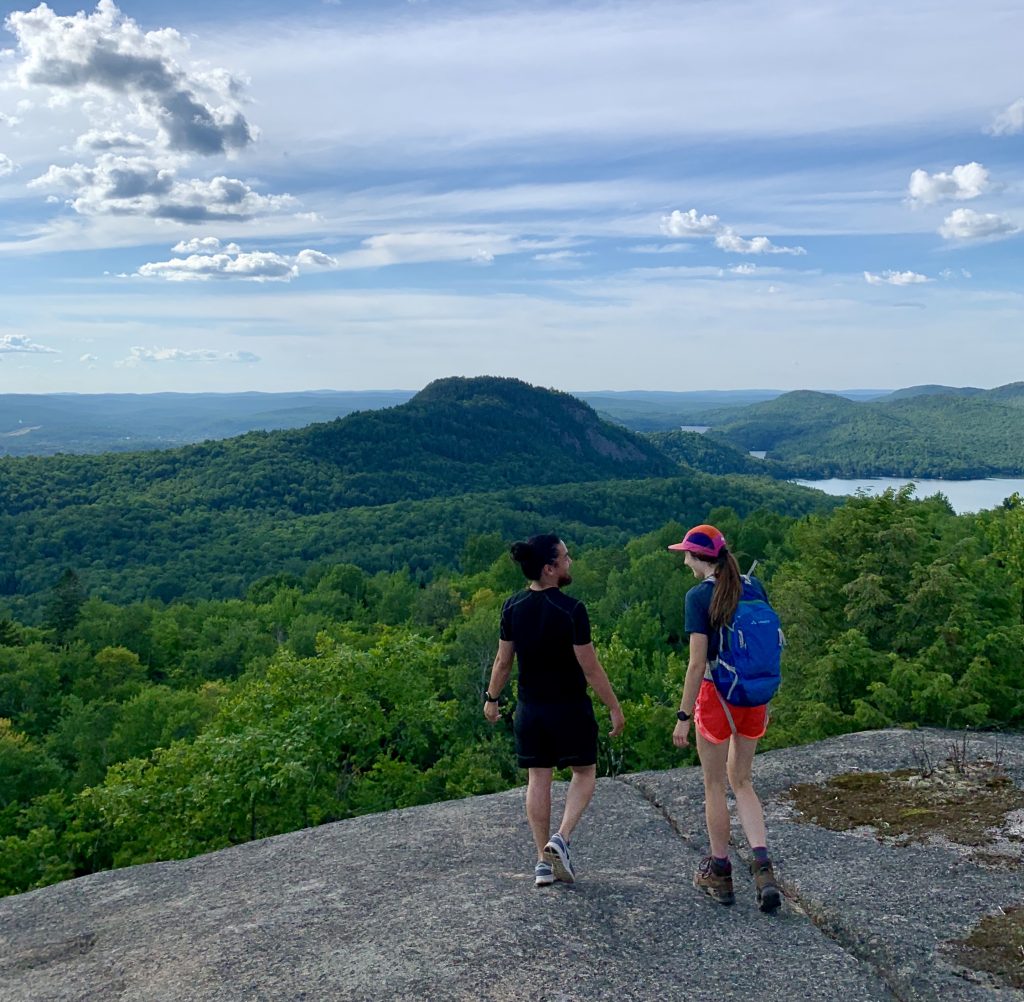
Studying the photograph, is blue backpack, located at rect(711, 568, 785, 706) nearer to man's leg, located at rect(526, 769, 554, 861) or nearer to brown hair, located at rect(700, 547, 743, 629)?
brown hair, located at rect(700, 547, 743, 629)

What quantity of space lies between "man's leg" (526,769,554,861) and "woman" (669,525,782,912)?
1162 mm

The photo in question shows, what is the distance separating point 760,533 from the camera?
65312 mm

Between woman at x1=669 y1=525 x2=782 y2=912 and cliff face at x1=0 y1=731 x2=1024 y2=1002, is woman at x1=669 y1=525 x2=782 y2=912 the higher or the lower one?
the higher one

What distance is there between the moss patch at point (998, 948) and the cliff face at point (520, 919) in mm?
97

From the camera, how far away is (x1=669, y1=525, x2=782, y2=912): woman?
20.1 feet

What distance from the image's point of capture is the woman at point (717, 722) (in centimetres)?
612

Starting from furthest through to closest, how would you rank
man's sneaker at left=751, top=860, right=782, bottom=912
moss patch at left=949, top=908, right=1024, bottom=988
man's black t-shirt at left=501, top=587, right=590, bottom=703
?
man's black t-shirt at left=501, top=587, right=590, bottom=703 < man's sneaker at left=751, top=860, right=782, bottom=912 < moss patch at left=949, top=908, right=1024, bottom=988

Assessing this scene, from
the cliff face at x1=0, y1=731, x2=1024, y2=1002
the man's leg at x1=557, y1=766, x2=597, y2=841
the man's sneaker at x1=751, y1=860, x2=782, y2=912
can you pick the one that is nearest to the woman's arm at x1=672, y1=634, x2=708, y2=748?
the man's leg at x1=557, y1=766, x2=597, y2=841

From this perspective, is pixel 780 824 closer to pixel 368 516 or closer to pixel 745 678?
pixel 745 678

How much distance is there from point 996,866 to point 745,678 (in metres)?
2.95

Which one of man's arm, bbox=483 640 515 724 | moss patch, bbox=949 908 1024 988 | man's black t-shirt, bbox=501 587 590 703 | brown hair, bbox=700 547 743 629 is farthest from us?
man's arm, bbox=483 640 515 724

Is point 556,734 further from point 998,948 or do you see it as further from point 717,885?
point 998,948

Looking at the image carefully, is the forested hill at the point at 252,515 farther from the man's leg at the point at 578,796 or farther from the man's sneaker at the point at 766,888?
the man's sneaker at the point at 766,888

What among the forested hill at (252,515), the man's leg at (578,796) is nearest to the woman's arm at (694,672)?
the man's leg at (578,796)
